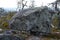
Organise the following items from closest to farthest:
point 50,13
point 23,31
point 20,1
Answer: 1. point 23,31
2. point 50,13
3. point 20,1

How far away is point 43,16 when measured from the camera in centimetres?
842

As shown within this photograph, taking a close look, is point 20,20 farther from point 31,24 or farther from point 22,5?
point 22,5

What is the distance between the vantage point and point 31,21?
8.16 m

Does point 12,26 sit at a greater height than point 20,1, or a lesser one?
lesser

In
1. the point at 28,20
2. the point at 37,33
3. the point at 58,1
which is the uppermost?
the point at 58,1

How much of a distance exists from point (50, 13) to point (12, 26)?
2.06 meters

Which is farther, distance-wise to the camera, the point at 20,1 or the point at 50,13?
the point at 20,1

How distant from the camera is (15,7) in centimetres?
1672

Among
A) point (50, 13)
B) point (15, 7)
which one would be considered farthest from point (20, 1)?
point (50, 13)

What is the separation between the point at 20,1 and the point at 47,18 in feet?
22.5

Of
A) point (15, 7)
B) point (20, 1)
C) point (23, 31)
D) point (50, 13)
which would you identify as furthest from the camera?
point (15, 7)

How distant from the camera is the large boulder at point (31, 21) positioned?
8.08 m

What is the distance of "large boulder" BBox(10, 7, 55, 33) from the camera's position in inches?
318

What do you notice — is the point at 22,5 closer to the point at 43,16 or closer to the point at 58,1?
the point at 58,1
